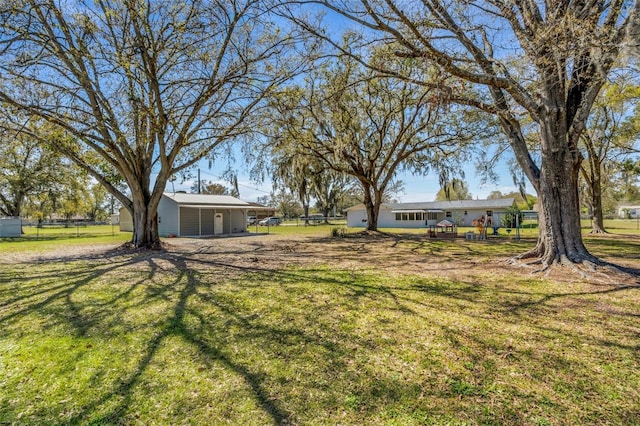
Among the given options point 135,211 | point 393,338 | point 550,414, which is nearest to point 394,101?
point 135,211

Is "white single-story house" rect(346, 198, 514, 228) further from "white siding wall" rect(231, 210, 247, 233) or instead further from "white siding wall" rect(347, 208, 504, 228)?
"white siding wall" rect(231, 210, 247, 233)

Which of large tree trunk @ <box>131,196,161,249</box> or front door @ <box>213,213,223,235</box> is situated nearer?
large tree trunk @ <box>131,196,161,249</box>

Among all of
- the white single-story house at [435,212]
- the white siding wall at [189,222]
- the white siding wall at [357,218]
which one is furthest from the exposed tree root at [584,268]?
the white siding wall at [357,218]

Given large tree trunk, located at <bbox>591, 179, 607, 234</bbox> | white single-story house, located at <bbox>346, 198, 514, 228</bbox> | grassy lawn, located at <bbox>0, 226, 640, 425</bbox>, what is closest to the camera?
grassy lawn, located at <bbox>0, 226, 640, 425</bbox>

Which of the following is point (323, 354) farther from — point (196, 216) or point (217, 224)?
point (217, 224)

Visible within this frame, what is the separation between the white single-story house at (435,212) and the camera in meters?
30.3

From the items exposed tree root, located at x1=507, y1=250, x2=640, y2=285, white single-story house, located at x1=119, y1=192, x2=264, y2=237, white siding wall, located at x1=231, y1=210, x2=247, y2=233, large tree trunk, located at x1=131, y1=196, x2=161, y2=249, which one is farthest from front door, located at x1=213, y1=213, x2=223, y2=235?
exposed tree root, located at x1=507, y1=250, x2=640, y2=285

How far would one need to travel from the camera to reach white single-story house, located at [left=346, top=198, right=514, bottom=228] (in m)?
30.3

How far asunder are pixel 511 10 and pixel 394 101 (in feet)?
28.2

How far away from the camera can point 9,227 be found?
21203 millimetres

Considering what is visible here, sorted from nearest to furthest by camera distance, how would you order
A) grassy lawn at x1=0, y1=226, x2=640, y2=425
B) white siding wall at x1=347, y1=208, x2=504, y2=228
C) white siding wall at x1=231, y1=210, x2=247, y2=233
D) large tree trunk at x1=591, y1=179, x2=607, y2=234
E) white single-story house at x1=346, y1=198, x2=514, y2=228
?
grassy lawn at x1=0, y1=226, x2=640, y2=425, large tree trunk at x1=591, y1=179, x2=607, y2=234, white siding wall at x1=231, y1=210, x2=247, y2=233, white single-story house at x1=346, y1=198, x2=514, y2=228, white siding wall at x1=347, y1=208, x2=504, y2=228

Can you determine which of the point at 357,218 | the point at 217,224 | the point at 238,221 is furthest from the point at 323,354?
the point at 357,218

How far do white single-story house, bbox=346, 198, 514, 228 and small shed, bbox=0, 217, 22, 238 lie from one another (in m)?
27.8

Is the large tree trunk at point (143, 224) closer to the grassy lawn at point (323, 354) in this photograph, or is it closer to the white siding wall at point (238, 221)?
the grassy lawn at point (323, 354)
